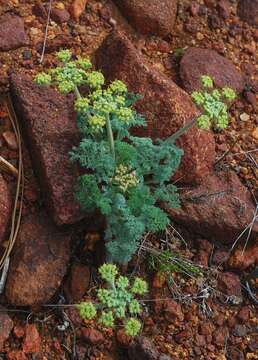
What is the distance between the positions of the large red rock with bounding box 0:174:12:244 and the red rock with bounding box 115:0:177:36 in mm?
1562

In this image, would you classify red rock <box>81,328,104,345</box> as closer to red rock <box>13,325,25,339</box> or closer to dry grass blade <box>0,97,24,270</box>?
red rock <box>13,325,25,339</box>

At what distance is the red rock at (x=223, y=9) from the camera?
183 inches

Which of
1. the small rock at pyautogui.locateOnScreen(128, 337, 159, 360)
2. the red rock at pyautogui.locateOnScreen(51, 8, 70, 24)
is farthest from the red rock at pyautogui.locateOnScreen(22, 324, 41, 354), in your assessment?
the red rock at pyautogui.locateOnScreen(51, 8, 70, 24)

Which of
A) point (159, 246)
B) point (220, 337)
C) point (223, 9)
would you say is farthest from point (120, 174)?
point (223, 9)

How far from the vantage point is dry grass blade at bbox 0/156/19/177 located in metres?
3.70

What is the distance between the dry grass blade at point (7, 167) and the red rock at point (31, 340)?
906 mm

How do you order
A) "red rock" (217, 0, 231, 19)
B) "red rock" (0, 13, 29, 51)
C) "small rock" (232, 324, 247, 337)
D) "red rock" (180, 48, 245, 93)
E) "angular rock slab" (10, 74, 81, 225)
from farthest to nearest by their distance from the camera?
"red rock" (217, 0, 231, 19), "red rock" (180, 48, 245, 93), "red rock" (0, 13, 29, 51), "small rock" (232, 324, 247, 337), "angular rock slab" (10, 74, 81, 225)

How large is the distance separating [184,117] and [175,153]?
0.35 m

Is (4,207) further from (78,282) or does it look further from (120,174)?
(120,174)

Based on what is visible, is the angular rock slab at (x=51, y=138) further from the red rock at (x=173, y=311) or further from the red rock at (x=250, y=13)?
the red rock at (x=250, y=13)

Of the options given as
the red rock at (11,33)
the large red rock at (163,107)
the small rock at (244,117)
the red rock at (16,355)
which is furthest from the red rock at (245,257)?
the red rock at (11,33)

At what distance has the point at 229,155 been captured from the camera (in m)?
4.11

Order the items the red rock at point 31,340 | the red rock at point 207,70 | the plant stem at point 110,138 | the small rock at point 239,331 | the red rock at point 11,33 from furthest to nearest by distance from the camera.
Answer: the red rock at point 207,70 < the red rock at point 11,33 < the small rock at point 239,331 < the red rock at point 31,340 < the plant stem at point 110,138

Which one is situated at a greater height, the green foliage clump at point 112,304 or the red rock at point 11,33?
the red rock at point 11,33
